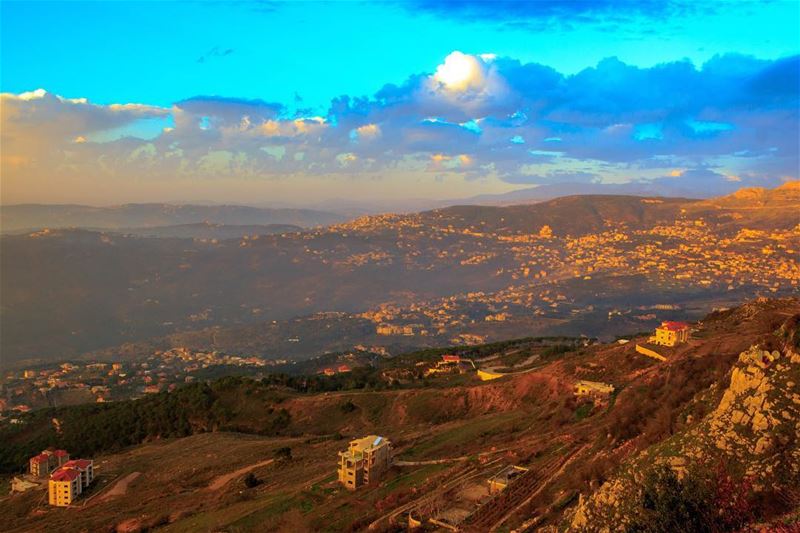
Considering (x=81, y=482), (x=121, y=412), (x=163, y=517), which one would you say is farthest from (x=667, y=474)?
(x=121, y=412)

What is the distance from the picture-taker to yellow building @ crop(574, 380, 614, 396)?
2872 centimetres

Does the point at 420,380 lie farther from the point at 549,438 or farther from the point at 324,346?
the point at 324,346

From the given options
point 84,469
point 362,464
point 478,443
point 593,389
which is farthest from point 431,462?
point 84,469

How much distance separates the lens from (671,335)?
36.9 metres

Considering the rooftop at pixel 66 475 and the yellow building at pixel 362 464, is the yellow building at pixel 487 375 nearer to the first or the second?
the yellow building at pixel 362 464

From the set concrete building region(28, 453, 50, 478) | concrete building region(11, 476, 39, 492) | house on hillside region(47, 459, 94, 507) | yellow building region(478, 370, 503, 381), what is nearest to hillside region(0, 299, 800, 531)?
house on hillside region(47, 459, 94, 507)

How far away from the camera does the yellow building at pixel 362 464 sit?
950 inches

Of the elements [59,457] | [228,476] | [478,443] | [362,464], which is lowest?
[59,457]

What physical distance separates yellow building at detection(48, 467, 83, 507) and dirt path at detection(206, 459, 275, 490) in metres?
8.09

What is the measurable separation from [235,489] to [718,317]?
36.0 m

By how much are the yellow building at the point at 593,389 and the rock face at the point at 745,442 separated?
14646 millimetres

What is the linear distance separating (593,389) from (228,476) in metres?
18.0

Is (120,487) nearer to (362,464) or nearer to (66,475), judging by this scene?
(66,475)

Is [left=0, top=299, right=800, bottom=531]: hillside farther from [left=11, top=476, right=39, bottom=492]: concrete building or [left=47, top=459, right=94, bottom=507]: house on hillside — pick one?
[left=11, top=476, right=39, bottom=492]: concrete building
